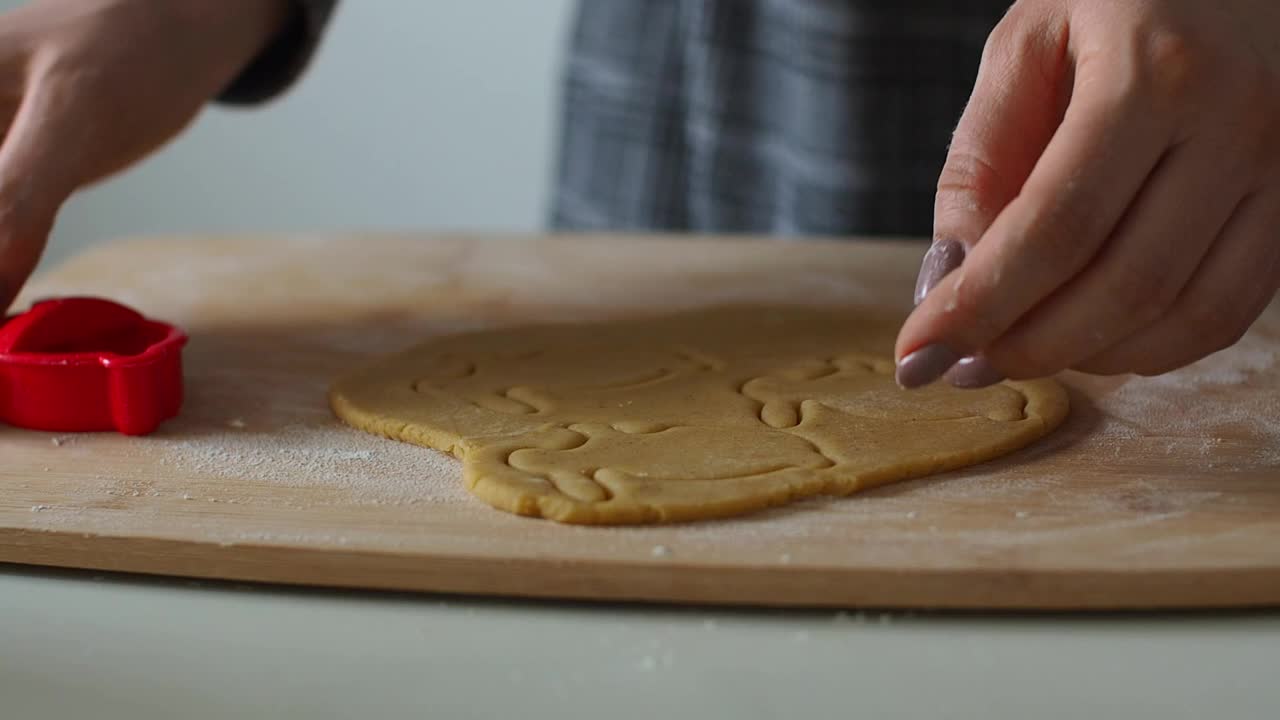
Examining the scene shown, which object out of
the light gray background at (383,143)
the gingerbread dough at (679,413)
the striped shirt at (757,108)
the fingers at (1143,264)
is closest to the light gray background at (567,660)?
the gingerbread dough at (679,413)

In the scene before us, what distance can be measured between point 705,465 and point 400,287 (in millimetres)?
866

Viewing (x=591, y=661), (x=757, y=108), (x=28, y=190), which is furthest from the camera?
(x=757, y=108)

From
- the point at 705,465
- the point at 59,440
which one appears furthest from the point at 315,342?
the point at 705,465

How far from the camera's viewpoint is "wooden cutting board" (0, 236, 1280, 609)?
0.97 m

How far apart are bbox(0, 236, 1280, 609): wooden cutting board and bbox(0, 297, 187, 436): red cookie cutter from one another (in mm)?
22

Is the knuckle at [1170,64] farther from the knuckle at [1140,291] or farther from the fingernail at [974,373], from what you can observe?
the fingernail at [974,373]

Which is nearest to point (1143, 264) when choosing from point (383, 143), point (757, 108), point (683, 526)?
point (683, 526)

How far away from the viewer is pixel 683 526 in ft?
3.41

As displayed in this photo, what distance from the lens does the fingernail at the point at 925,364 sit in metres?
1.03

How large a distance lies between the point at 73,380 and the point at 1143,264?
98cm

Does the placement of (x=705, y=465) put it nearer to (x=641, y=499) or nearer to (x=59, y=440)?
(x=641, y=499)

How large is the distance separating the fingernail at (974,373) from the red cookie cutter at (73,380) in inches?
29.9

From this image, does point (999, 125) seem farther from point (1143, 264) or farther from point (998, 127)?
point (1143, 264)

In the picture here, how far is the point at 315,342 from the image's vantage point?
63.3 inches
